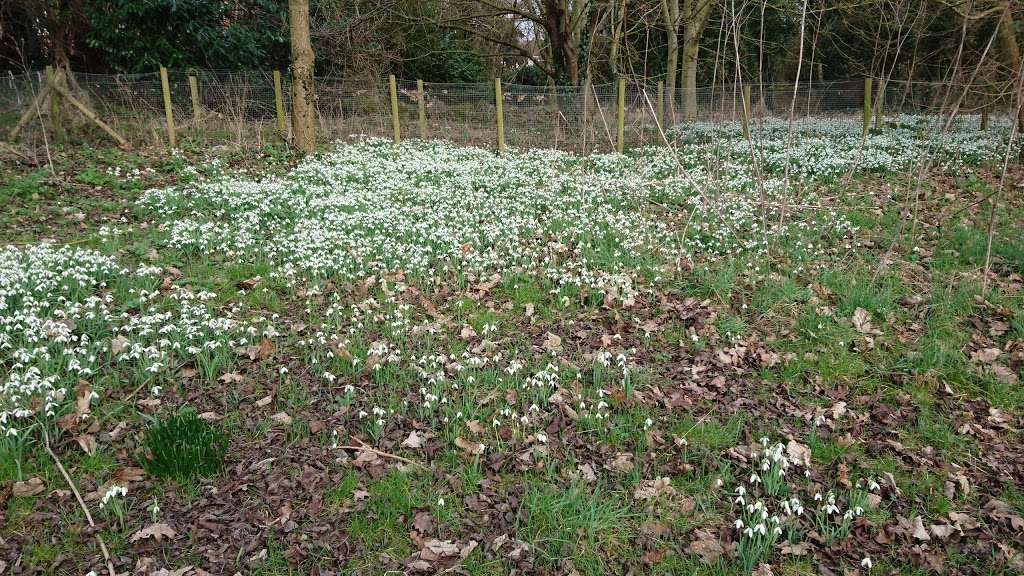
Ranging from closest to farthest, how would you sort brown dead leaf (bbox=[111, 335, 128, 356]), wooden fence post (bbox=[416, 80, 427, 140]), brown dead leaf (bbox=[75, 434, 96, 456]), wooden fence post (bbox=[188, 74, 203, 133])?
brown dead leaf (bbox=[75, 434, 96, 456]), brown dead leaf (bbox=[111, 335, 128, 356]), wooden fence post (bbox=[188, 74, 203, 133]), wooden fence post (bbox=[416, 80, 427, 140])

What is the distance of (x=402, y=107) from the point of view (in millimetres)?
15922

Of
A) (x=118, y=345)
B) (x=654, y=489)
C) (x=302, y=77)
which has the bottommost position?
(x=654, y=489)

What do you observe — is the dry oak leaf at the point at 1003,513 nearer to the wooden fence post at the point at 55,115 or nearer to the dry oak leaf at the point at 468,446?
the dry oak leaf at the point at 468,446

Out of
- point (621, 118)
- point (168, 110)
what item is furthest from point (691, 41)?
point (168, 110)

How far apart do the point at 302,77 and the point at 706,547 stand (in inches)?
460

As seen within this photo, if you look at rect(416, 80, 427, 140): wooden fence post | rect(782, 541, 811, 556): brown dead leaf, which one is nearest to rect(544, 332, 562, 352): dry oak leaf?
rect(782, 541, 811, 556): brown dead leaf

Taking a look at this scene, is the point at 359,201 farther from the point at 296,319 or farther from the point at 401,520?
the point at 401,520

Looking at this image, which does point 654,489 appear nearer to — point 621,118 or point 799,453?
point 799,453

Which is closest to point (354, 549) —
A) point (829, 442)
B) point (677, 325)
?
point (829, 442)

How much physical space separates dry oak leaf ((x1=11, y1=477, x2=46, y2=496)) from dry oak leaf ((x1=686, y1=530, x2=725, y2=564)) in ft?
11.6

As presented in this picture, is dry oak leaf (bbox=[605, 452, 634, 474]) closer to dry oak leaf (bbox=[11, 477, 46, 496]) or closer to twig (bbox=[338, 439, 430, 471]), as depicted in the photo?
twig (bbox=[338, 439, 430, 471])

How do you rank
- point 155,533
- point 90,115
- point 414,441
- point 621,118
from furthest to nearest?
point 621,118, point 90,115, point 414,441, point 155,533

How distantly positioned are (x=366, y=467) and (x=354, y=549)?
653mm

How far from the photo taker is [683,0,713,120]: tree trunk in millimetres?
18156
